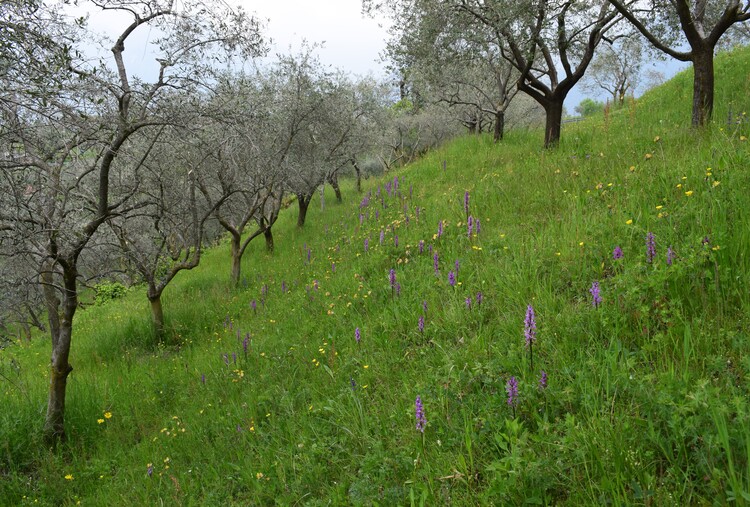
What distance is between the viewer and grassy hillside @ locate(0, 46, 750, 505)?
2.09 m

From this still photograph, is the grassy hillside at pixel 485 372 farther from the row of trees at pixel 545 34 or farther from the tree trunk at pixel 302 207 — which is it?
the tree trunk at pixel 302 207

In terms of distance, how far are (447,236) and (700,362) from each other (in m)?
4.23

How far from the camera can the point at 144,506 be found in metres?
4.00

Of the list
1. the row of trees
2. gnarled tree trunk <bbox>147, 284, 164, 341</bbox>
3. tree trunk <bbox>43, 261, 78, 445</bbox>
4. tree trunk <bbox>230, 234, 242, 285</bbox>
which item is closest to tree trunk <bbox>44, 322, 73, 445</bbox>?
tree trunk <bbox>43, 261, 78, 445</bbox>

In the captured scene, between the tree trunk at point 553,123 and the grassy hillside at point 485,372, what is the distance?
1.04 meters

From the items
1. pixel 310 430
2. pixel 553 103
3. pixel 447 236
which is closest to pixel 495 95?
pixel 553 103

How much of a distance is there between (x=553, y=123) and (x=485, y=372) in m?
8.51

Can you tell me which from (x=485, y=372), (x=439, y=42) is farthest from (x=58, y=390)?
(x=439, y=42)

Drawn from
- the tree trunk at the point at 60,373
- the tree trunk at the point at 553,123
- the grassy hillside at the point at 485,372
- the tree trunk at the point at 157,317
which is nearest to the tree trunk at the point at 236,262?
the tree trunk at the point at 157,317

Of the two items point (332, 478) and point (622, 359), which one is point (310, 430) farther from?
point (622, 359)

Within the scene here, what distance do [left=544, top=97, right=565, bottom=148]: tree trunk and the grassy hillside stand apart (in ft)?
3.40

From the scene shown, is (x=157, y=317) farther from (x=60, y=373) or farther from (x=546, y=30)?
(x=546, y=30)

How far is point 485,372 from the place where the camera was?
3.08m

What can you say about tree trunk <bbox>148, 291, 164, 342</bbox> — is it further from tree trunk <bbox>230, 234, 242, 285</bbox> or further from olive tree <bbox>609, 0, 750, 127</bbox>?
olive tree <bbox>609, 0, 750, 127</bbox>
